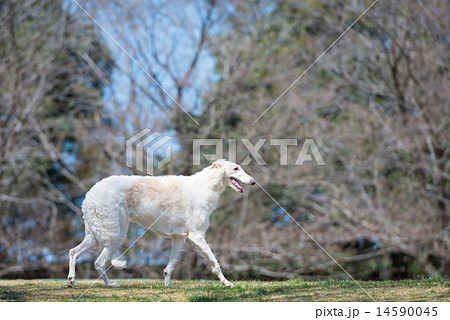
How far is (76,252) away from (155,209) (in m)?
1.16

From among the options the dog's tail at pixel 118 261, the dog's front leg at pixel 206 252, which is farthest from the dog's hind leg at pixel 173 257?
the dog's tail at pixel 118 261

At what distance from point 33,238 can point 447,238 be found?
42.2 ft

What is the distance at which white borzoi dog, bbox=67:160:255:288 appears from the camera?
745 cm

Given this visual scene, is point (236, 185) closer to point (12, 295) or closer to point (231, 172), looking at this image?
point (231, 172)

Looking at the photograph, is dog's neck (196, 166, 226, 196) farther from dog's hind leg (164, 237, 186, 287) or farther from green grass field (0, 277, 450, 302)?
green grass field (0, 277, 450, 302)

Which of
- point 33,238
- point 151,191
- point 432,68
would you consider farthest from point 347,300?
point 33,238

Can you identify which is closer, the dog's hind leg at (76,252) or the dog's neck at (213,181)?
the dog's hind leg at (76,252)

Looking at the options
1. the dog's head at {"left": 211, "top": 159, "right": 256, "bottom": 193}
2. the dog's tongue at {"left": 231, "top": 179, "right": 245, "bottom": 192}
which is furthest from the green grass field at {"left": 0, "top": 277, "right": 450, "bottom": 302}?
the dog's head at {"left": 211, "top": 159, "right": 256, "bottom": 193}

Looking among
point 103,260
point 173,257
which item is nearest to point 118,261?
point 103,260

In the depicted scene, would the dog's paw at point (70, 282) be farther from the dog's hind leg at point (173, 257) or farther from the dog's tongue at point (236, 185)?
the dog's tongue at point (236, 185)

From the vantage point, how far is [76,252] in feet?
23.8

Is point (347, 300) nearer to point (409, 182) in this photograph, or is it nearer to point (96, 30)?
point (409, 182)

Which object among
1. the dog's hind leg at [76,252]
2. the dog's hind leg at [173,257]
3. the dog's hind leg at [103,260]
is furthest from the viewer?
the dog's hind leg at [173,257]

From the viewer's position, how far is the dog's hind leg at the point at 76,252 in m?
7.18
